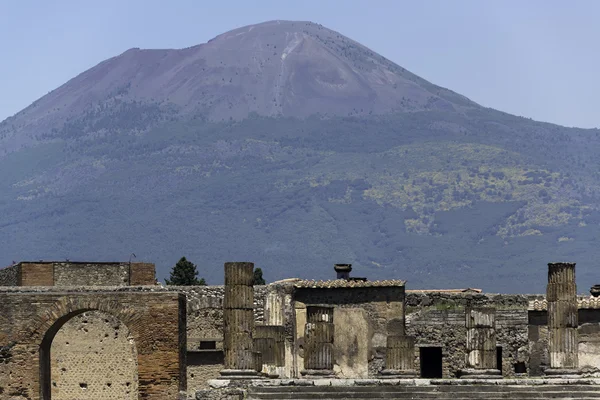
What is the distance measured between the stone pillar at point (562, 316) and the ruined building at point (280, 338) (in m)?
0.04

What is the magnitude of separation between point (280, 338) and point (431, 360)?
6.08 m

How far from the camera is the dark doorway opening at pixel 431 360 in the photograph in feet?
166

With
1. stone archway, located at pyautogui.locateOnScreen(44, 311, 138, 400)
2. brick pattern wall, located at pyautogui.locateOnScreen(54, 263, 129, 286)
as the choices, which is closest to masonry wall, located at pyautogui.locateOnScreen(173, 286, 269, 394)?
stone archway, located at pyautogui.locateOnScreen(44, 311, 138, 400)

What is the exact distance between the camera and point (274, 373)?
4344cm

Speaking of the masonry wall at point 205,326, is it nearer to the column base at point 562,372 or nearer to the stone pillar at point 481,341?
the stone pillar at point 481,341

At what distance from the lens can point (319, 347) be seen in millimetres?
42312

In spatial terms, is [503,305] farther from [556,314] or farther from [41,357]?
[41,357]

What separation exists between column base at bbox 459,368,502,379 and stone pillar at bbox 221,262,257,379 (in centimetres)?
464

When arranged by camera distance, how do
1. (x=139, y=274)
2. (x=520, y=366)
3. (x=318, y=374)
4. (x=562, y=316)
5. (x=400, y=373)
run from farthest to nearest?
1. (x=139, y=274)
2. (x=520, y=366)
3. (x=562, y=316)
4. (x=400, y=373)
5. (x=318, y=374)

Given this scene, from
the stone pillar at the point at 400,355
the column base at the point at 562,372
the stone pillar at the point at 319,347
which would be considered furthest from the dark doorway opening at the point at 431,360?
the stone pillar at the point at 319,347

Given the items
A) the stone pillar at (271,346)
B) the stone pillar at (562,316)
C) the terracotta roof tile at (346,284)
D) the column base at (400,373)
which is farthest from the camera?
the terracotta roof tile at (346,284)

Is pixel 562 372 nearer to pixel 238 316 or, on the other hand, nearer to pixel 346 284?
pixel 238 316

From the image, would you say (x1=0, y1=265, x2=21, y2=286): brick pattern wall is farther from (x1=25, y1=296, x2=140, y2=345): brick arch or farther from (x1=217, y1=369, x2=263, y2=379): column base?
(x1=217, y1=369, x2=263, y2=379): column base

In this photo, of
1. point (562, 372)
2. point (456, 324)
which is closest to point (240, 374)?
point (562, 372)
